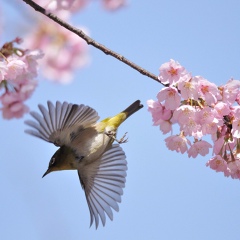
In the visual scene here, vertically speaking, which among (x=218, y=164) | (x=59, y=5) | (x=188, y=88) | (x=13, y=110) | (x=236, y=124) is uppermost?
(x=59, y=5)

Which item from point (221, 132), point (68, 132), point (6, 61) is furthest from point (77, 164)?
point (221, 132)

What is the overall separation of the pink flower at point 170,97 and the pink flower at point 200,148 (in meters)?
0.39

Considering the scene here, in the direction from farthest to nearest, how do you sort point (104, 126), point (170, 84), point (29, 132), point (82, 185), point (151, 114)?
point (82, 185), point (104, 126), point (29, 132), point (151, 114), point (170, 84)

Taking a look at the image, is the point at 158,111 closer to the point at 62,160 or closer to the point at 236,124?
the point at 236,124

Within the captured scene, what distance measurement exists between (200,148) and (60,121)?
1404mm

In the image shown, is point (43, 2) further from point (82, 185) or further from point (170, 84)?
point (170, 84)

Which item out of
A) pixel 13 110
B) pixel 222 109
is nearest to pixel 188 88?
pixel 222 109

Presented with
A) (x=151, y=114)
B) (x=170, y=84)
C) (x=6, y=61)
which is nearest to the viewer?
(x=170, y=84)

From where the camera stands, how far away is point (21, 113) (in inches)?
215

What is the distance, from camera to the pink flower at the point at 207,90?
314 centimetres

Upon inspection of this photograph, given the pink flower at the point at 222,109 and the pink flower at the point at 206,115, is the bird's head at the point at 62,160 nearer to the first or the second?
the pink flower at the point at 206,115

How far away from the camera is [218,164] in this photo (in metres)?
3.56

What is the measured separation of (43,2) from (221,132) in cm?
266

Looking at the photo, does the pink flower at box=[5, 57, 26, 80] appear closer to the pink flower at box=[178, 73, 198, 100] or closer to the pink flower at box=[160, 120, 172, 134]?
the pink flower at box=[160, 120, 172, 134]
